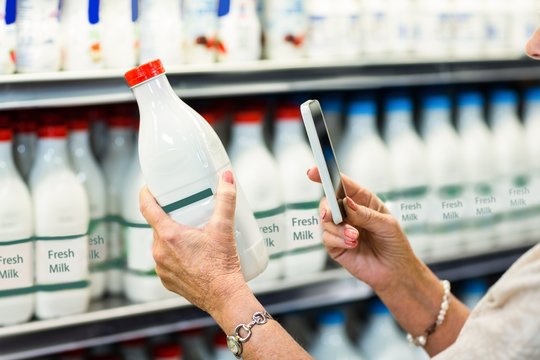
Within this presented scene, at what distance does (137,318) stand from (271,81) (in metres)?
0.59

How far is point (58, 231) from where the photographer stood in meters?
1.34

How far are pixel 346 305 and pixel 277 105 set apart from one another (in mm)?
626

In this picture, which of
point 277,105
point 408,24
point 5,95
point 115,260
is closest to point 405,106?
point 408,24

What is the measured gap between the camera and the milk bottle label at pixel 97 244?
1.42 metres

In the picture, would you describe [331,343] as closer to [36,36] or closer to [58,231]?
[58,231]

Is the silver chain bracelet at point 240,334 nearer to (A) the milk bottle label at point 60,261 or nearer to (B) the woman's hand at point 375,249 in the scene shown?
(B) the woman's hand at point 375,249

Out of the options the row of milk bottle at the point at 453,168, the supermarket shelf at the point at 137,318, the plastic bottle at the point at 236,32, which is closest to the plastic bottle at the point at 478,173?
the row of milk bottle at the point at 453,168

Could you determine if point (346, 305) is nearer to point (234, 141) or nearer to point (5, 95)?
point (234, 141)

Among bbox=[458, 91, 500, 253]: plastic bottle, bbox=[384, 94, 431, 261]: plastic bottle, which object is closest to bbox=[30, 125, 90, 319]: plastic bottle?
bbox=[384, 94, 431, 261]: plastic bottle

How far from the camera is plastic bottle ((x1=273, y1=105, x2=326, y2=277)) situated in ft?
5.30

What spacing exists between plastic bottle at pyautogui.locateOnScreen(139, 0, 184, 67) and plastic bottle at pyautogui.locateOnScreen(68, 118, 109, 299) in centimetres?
22

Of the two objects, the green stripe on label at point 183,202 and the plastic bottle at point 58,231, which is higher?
the green stripe on label at point 183,202

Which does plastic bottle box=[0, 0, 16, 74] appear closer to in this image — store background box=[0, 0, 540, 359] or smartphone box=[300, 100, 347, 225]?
store background box=[0, 0, 540, 359]

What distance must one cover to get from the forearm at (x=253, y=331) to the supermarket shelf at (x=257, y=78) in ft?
1.71
